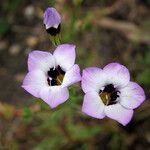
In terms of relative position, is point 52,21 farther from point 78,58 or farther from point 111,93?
point 78,58

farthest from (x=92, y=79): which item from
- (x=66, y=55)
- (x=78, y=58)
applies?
(x=78, y=58)

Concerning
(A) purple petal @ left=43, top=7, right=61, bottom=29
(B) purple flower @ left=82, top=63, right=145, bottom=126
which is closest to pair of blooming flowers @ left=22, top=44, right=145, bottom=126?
(B) purple flower @ left=82, top=63, right=145, bottom=126

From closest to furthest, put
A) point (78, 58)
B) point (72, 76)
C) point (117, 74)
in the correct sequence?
point (72, 76) < point (117, 74) < point (78, 58)

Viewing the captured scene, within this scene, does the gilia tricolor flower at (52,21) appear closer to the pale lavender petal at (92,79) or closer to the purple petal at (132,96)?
the pale lavender petal at (92,79)

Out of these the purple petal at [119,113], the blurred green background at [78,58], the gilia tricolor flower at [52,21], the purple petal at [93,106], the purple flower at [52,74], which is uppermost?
the gilia tricolor flower at [52,21]

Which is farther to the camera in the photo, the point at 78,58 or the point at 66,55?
the point at 78,58

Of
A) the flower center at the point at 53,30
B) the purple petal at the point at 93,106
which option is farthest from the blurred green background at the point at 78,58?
the purple petal at the point at 93,106

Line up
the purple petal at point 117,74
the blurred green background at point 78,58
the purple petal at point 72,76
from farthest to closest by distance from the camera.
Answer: the blurred green background at point 78,58, the purple petal at point 117,74, the purple petal at point 72,76

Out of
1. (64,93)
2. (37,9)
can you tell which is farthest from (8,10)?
(64,93)
